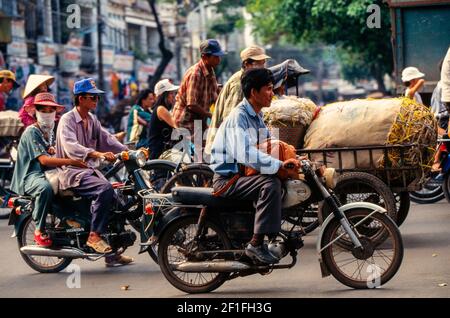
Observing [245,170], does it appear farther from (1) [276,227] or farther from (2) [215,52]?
(2) [215,52]

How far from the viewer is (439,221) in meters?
11.5

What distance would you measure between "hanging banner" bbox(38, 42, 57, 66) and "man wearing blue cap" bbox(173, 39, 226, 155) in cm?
2558

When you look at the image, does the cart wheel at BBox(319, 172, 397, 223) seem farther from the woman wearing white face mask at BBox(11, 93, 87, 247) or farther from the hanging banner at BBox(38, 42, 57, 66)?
the hanging banner at BBox(38, 42, 57, 66)

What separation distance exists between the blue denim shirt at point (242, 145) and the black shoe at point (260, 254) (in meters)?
0.53

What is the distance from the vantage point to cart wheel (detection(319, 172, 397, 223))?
9344 millimetres

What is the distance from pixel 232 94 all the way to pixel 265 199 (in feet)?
9.93

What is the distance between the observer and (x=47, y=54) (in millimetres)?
37062

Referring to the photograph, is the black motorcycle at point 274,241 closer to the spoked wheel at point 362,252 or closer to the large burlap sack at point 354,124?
the spoked wheel at point 362,252

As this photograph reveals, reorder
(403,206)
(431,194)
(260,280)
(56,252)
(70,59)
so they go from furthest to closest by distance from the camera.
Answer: (70,59)
(431,194)
(403,206)
(56,252)
(260,280)

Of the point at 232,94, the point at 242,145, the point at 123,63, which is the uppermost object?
the point at 123,63

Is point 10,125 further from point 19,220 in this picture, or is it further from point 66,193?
point 66,193

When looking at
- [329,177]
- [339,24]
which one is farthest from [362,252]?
[339,24]

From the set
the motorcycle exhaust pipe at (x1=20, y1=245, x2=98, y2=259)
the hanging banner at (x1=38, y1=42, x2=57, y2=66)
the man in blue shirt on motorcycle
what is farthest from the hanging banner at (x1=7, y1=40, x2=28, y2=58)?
the man in blue shirt on motorcycle

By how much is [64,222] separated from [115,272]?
0.61 m
